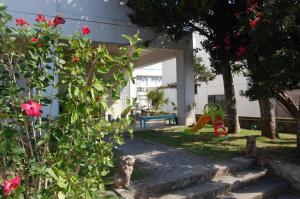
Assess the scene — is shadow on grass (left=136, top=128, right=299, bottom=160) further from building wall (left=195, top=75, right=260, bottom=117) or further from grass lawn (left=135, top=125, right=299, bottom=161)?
building wall (left=195, top=75, right=260, bottom=117)

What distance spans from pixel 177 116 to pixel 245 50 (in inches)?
244

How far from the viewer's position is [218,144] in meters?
8.98

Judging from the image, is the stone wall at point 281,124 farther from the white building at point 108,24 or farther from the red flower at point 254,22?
the red flower at point 254,22

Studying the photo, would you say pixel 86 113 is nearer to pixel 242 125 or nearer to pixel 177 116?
pixel 177 116

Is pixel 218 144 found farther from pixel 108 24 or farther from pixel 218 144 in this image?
pixel 108 24

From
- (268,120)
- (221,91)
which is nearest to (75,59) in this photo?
(268,120)

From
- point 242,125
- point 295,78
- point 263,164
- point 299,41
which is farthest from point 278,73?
point 242,125

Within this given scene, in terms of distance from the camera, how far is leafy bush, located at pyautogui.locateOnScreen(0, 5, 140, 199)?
2840mm

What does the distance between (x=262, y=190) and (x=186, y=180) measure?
1.61 meters

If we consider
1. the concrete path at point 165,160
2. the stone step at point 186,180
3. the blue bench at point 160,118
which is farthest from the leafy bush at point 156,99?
the stone step at point 186,180

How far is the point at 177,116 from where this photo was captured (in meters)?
13.5

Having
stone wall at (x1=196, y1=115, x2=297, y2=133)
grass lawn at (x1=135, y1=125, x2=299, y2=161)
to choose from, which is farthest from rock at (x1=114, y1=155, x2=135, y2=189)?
stone wall at (x1=196, y1=115, x2=297, y2=133)

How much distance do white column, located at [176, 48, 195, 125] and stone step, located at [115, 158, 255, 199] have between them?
6.02m

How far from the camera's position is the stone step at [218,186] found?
5.32m
